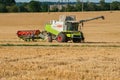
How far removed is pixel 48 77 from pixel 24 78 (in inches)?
31.1

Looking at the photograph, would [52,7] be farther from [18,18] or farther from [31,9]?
[18,18]

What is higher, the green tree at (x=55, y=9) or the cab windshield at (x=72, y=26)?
the cab windshield at (x=72, y=26)

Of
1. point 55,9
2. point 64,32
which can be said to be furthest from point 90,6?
point 64,32

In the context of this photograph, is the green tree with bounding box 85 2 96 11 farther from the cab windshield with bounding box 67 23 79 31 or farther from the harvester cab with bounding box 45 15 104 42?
the cab windshield with bounding box 67 23 79 31

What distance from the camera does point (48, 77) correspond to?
557 inches

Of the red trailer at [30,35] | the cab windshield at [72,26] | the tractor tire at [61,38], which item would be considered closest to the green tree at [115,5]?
the red trailer at [30,35]

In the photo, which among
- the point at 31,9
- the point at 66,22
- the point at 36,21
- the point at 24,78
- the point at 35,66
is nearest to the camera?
the point at 24,78

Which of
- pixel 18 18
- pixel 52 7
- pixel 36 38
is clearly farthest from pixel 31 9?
pixel 36 38

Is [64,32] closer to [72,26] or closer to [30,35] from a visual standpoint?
[72,26]

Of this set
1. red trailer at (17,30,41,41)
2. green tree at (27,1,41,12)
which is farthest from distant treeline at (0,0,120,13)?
red trailer at (17,30,41,41)

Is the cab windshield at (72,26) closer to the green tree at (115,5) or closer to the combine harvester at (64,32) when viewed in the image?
the combine harvester at (64,32)

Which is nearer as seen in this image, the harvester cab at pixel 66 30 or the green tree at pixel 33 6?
the harvester cab at pixel 66 30

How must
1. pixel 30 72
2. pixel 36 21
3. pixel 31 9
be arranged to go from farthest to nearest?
pixel 31 9 → pixel 36 21 → pixel 30 72

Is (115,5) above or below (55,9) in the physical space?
above
